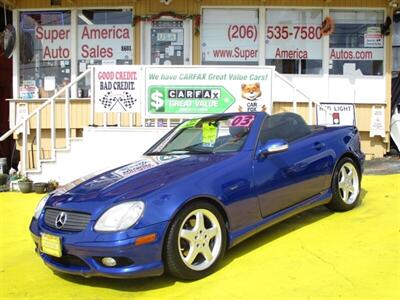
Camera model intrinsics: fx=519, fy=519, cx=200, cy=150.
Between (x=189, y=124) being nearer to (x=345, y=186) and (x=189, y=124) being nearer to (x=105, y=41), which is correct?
(x=345, y=186)

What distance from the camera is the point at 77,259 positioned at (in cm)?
425

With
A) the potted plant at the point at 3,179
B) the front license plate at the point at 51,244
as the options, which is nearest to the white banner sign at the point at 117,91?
the potted plant at the point at 3,179

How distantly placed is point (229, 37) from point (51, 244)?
813cm

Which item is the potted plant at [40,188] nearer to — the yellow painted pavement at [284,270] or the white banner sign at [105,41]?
the yellow painted pavement at [284,270]

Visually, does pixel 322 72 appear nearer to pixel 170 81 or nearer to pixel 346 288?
pixel 170 81

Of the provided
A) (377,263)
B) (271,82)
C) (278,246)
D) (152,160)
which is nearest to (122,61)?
(271,82)

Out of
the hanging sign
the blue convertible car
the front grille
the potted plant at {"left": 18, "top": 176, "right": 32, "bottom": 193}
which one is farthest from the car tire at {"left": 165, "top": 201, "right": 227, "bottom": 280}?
the hanging sign

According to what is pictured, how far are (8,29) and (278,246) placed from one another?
29.6 feet

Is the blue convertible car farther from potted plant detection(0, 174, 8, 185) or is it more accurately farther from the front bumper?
potted plant detection(0, 174, 8, 185)

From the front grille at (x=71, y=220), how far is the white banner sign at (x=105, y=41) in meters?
7.65

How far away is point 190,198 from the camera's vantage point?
434cm

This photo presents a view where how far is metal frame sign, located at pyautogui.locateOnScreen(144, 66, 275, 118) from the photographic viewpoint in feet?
29.9

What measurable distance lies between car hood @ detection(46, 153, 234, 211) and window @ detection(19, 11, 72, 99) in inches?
283

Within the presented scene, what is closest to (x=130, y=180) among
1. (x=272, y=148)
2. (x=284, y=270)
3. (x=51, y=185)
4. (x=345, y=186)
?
(x=272, y=148)
